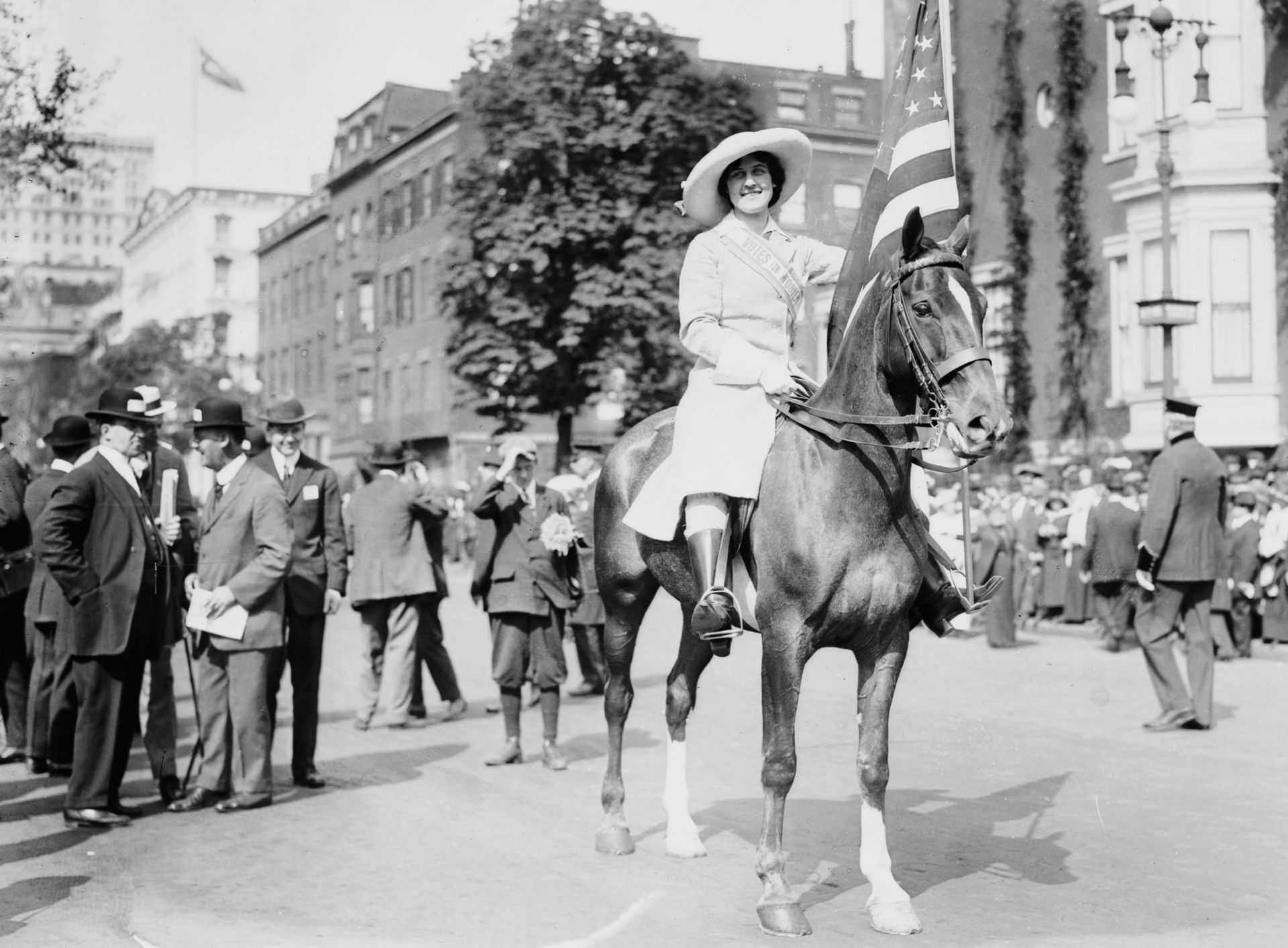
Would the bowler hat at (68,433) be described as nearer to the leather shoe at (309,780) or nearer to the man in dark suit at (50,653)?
the man in dark suit at (50,653)

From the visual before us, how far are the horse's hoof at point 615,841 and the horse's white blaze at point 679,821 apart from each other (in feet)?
0.63

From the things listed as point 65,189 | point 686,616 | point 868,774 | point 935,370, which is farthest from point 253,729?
point 65,189

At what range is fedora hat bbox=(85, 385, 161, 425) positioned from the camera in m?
9.19

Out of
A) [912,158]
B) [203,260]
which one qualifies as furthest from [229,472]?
[203,260]

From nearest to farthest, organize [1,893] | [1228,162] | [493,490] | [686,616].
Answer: [1,893]
[686,616]
[493,490]
[1228,162]

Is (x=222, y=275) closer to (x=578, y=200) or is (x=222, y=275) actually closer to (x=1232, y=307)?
(x=578, y=200)

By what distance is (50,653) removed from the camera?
1139cm

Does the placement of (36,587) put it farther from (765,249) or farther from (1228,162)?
(1228,162)

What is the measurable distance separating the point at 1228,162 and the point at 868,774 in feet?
77.2

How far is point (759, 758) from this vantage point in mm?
10852

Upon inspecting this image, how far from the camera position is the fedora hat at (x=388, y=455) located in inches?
553

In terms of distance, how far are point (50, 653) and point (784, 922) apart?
282 inches

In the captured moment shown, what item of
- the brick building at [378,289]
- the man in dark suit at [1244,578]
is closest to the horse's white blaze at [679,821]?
the man in dark suit at [1244,578]

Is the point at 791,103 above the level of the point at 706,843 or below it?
above
